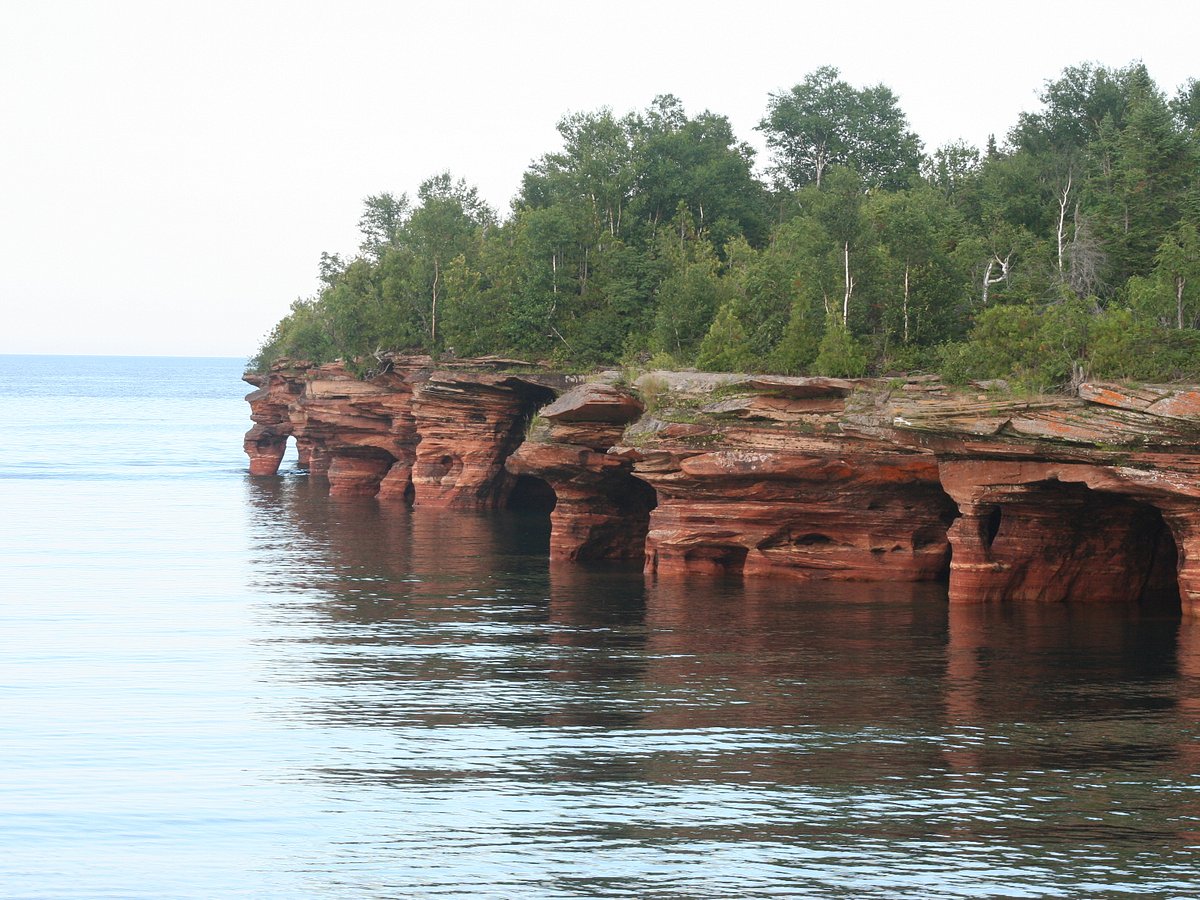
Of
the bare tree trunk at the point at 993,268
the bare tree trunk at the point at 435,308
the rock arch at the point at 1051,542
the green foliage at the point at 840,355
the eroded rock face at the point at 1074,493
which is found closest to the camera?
the eroded rock face at the point at 1074,493

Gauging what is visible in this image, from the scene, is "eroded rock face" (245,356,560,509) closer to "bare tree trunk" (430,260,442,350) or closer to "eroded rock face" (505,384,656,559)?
"bare tree trunk" (430,260,442,350)

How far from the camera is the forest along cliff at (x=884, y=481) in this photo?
37.5m

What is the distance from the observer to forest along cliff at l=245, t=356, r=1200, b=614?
37.5 metres

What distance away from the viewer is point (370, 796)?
2405 cm

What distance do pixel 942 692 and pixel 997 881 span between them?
11.5m

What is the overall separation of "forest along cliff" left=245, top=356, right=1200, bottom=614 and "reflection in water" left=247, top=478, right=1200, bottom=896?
186cm

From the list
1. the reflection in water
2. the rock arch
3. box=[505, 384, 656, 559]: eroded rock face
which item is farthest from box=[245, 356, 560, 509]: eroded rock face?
the rock arch

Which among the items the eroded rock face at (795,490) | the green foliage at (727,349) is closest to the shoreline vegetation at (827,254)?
the green foliage at (727,349)

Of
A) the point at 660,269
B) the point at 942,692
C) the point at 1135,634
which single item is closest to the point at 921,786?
the point at 942,692

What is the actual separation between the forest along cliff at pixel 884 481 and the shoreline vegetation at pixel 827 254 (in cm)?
262

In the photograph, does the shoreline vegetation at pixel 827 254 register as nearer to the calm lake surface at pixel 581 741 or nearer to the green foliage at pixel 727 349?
the green foliage at pixel 727 349

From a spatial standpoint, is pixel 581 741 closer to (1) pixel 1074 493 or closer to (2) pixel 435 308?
(1) pixel 1074 493

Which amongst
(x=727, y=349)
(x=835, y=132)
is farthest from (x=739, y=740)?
(x=835, y=132)

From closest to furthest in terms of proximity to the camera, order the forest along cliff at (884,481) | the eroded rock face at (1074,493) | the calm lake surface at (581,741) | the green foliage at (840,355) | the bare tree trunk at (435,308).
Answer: the calm lake surface at (581,741)
the eroded rock face at (1074,493)
the forest along cliff at (884,481)
the green foliage at (840,355)
the bare tree trunk at (435,308)
